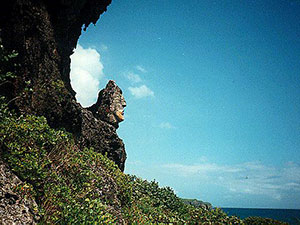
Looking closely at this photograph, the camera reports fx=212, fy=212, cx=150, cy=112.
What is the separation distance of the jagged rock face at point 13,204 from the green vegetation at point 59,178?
16 cm

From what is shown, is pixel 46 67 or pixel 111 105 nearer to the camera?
pixel 46 67

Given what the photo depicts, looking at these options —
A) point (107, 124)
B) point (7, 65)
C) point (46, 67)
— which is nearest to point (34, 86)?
point (7, 65)

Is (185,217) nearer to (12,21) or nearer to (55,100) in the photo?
(55,100)

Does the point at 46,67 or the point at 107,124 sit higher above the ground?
the point at 46,67

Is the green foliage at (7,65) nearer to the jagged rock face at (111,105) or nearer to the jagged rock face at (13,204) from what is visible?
the jagged rock face at (13,204)

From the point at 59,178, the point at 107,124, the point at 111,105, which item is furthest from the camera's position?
the point at 111,105

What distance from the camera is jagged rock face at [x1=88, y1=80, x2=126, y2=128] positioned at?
52.5 ft

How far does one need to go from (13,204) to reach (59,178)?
1890mm

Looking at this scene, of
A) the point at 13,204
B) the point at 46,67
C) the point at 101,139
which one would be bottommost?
the point at 13,204

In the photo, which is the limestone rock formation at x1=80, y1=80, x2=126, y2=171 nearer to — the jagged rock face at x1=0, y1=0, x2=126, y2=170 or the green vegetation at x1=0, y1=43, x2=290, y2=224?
the jagged rock face at x1=0, y1=0, x2=126, y2=170

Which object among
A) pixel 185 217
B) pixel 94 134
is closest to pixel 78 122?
pixel 94 134

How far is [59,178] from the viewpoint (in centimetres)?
679

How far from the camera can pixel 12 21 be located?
26.1 feet

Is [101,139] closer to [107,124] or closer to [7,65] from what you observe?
[107,124]
